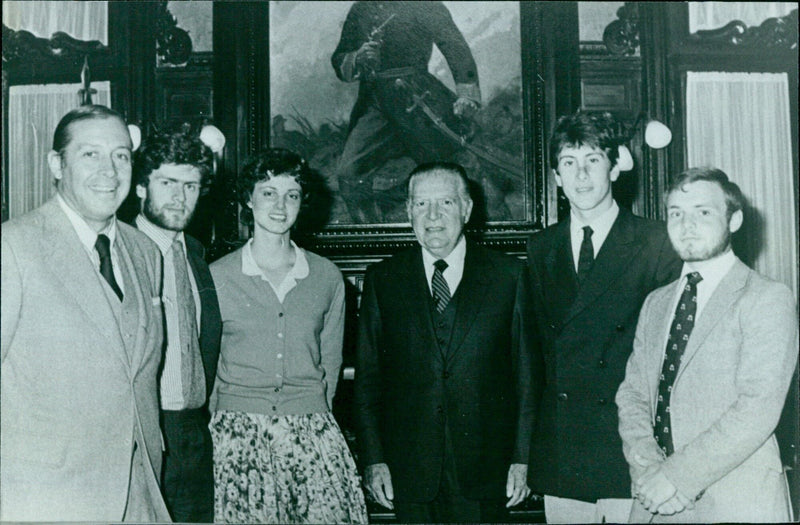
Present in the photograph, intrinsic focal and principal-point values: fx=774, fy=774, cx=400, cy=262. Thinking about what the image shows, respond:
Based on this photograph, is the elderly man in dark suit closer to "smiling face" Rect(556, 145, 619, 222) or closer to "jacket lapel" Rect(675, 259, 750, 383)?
"smiling face" Rect(556, 145, 619, 222)

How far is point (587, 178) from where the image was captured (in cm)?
273

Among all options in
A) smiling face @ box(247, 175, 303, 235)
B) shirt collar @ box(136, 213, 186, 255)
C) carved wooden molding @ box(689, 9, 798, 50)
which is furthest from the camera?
carved wooden molding @ box(689, 9, 798, 50)

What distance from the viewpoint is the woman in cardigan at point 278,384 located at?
2598 millimetres

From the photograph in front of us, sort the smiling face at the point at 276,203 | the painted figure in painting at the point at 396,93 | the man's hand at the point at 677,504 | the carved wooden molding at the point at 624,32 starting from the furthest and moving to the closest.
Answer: the painted figure in painting at the point at 396,93
the carved wooden molding at the point at 624,32
the smiling face at the point at 276,203
the man's hand at the point at 677,504

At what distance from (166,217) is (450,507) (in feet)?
4.65

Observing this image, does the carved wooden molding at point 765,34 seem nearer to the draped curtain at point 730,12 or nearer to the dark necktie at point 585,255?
the draped curtain at point 730,12

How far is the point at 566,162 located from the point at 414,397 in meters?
0.99

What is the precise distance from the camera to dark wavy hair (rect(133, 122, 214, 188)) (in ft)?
9.05

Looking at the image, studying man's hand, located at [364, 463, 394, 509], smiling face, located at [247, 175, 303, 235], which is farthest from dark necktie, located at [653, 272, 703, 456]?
smiling face, located at [247, 175, 303, 235]

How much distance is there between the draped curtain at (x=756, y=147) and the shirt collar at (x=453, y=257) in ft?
3.18

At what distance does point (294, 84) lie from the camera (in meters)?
3.57


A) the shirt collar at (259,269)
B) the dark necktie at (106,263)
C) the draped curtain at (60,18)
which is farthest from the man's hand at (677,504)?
the draped curtain at (60,18)

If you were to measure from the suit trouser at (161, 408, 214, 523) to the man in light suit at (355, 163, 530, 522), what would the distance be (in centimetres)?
53

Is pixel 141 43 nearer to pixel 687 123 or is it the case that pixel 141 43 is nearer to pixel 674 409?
pixel 687 123
